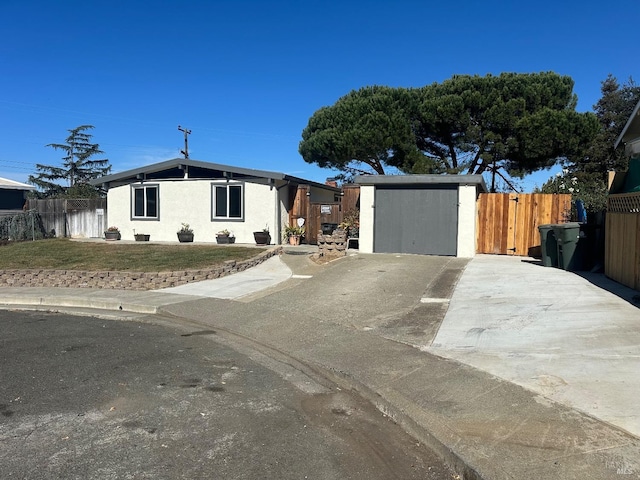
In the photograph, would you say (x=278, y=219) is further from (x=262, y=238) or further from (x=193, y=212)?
(x=193, y=212)

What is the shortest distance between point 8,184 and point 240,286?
23.4 metres

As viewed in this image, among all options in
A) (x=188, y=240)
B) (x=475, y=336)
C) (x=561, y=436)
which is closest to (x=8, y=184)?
(x=188, y=240)

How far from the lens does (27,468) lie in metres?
3.58

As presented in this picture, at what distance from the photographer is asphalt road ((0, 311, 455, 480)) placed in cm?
364

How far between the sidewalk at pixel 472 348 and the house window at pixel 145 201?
10.0 meters

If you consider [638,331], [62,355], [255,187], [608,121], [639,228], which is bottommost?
[62,355]

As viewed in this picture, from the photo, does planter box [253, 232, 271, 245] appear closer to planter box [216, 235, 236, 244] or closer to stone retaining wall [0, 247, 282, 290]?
planter box [216, 235, 236, 244]

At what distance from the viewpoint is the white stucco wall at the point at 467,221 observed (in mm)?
15523

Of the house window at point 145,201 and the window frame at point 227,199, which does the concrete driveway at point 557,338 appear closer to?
the window frame at point 227,199

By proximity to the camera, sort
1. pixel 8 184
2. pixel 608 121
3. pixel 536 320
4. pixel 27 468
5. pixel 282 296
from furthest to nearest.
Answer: pixel 608 121, pixel 8 184, pixel 282 296, pixel 536 320, pixel 27 468

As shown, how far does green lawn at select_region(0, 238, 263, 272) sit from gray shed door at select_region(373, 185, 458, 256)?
4.33 meters

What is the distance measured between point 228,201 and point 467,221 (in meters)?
9.76

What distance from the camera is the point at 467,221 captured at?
1555cm

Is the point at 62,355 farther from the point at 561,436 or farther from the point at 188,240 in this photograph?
the point at 188,240
